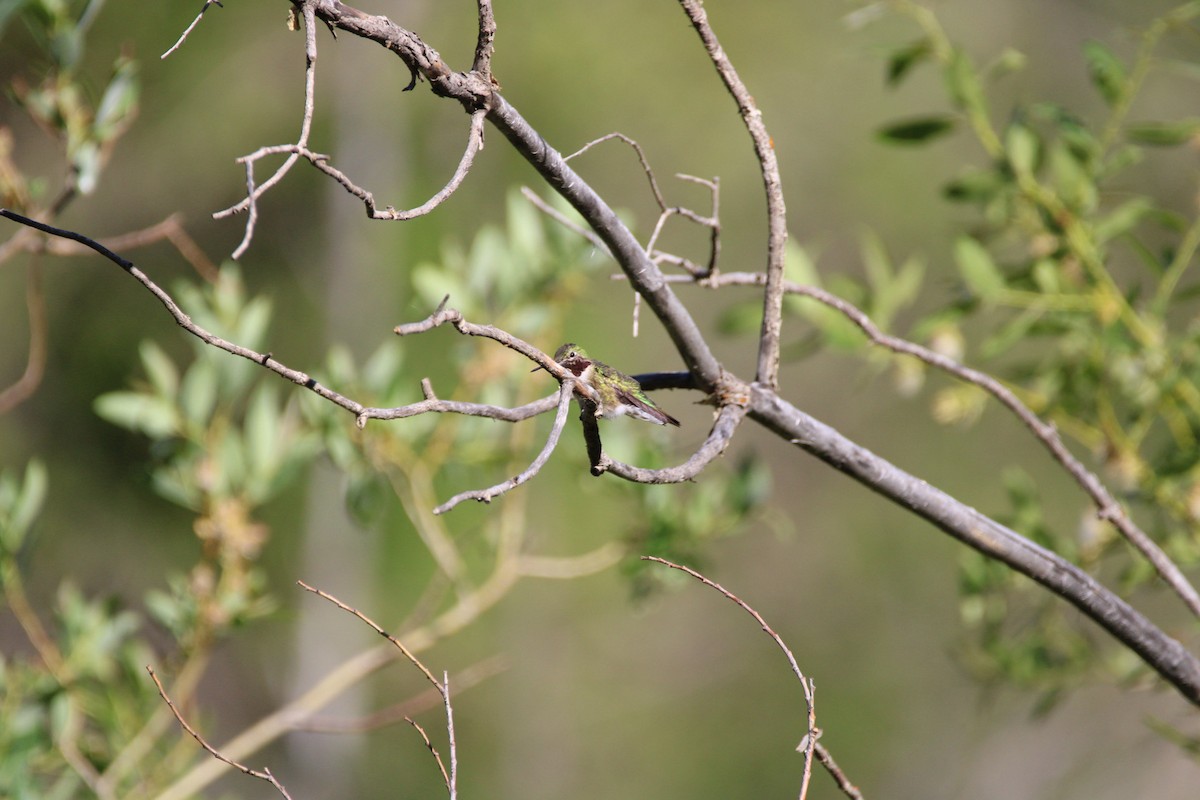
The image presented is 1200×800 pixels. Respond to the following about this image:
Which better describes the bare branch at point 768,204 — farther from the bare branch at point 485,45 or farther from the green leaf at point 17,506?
the green leaf at point 17,506

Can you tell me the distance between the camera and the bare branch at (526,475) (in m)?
0.30

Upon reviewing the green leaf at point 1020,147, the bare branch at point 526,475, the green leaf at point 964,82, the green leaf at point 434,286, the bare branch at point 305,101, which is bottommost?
the green leaf at point 434,286

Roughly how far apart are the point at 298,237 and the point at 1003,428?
5.80 ft

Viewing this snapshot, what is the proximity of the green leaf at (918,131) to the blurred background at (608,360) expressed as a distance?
1.38 metres

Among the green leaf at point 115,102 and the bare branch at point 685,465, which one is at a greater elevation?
the green leaf at point 115,102

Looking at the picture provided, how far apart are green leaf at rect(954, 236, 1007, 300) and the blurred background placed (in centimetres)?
145

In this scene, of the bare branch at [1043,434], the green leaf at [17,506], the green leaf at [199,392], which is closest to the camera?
the bare branch at [1043,434]

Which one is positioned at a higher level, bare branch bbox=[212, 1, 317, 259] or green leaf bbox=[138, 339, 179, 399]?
bare branch bbox=[212, 1, 317, 259]

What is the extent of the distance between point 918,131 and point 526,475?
58 centimetres

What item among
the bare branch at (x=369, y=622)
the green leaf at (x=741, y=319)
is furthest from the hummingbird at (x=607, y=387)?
the green leaf at (x=741, y=319)

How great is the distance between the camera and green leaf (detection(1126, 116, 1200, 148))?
0.67 m

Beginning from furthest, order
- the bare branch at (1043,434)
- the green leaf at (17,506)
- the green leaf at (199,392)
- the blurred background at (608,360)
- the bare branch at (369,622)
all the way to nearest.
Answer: the blurred background at (608,360) → the green leaf at (199,392) → the green leaf at (17,506) → the bare branch at (1043,434) → the bare branch at (369,622)

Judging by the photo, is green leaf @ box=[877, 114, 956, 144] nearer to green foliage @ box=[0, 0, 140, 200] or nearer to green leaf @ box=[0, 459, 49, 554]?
green foliage @ box=[0, 0, 140, 200]

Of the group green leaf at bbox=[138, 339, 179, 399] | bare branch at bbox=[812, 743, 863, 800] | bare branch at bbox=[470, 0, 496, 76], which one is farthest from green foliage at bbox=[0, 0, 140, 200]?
bare branch at bbox=[812, 743, 863, 800]
